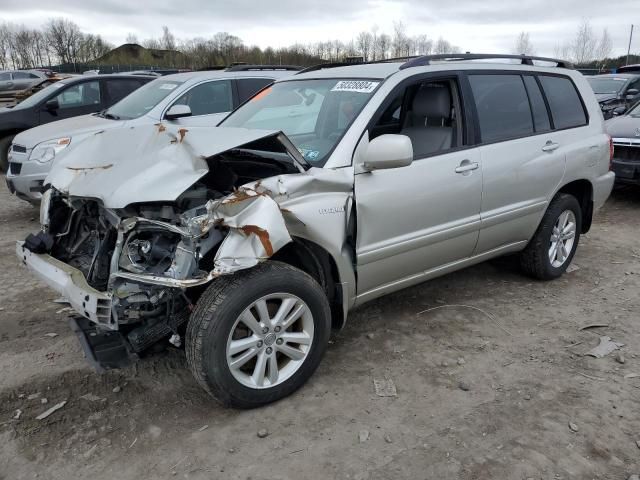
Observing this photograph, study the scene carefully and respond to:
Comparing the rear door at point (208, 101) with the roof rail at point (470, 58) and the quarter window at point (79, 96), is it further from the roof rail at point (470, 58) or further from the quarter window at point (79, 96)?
the roof rail at point (470, 58)

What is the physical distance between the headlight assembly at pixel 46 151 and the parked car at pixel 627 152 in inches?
291

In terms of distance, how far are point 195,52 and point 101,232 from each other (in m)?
63.6

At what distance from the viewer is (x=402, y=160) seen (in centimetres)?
300

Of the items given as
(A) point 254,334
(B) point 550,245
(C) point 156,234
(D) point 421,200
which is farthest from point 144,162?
(B) point 550,245

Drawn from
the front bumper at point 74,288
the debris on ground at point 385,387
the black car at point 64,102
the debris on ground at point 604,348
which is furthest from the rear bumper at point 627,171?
the black car at point 64,102

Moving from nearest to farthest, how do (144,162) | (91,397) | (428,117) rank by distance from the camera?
(144,162), (91,397), (428,117)

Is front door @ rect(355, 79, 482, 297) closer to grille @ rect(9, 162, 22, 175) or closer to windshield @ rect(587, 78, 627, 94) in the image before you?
grille @ rect(9, 162, 22, 175)

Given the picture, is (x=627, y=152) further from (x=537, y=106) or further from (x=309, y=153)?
(x=309, y=153)

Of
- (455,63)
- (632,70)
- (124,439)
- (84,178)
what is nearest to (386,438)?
(124,439)

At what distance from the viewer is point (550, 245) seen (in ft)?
14.9

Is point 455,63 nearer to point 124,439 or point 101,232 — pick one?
point 101,232

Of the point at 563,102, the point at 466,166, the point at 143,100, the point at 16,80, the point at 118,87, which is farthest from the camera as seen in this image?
the point at 16,80

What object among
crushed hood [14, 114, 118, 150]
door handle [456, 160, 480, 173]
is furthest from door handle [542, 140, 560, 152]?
crushed hood [14, 114, 118, 150]

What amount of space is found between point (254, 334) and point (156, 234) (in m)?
0.74
